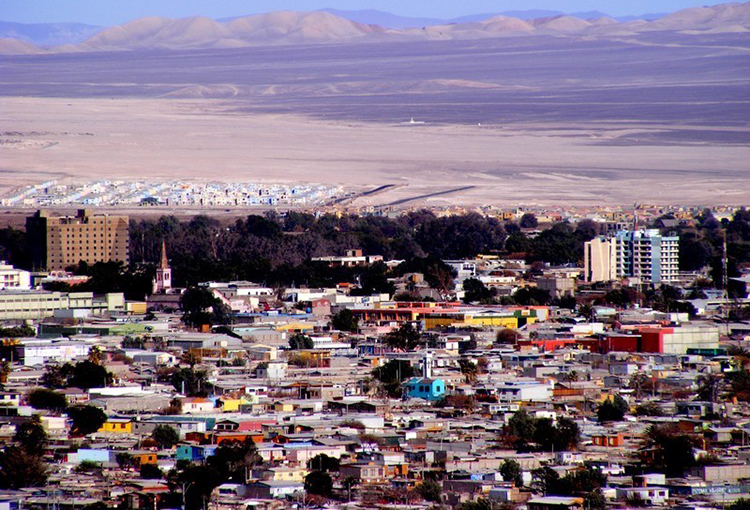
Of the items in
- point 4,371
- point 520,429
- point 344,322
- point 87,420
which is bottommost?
point 520,429

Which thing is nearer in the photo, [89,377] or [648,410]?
[648,410]

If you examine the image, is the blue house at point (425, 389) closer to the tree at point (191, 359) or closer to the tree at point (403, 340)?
the tree at point (191, 359)

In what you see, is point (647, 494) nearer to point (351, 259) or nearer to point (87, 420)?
point (87, 420)

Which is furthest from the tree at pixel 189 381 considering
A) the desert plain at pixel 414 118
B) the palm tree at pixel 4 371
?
the desert plain at pixel 414 118

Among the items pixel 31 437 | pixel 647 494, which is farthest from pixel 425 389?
pixel 647 494

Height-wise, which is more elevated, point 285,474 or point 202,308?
point 202,308

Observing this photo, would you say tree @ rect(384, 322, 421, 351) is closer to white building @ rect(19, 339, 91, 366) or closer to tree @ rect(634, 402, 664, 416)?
white building @ rect(19, 339, 91, 366)

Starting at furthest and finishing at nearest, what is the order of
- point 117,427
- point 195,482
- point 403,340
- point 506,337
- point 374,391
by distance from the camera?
point 506,337, point 403,340, point 374,391, point 117,427, point 195,482

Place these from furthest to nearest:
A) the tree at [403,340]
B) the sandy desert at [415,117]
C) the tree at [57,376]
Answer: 1. the sandy desert at [415,117]
2. the tree at [403,340]
3. the tree at [57,376]
